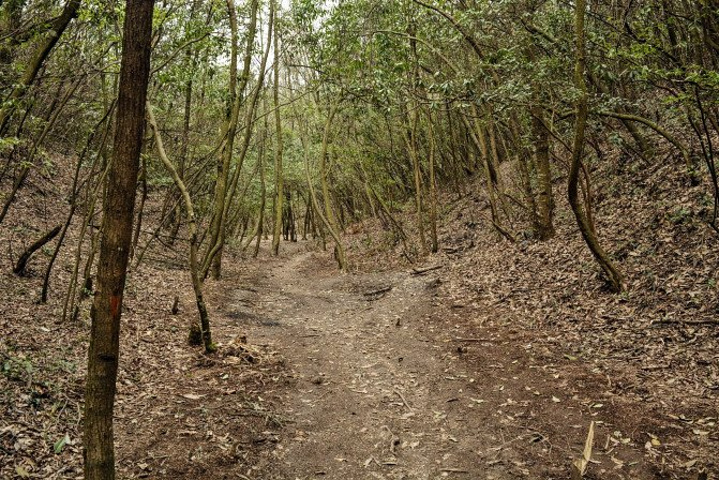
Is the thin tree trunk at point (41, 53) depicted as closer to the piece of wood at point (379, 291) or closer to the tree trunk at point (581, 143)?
the tree trunk at point (581, 143)

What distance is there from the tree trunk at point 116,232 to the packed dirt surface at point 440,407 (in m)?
1.98

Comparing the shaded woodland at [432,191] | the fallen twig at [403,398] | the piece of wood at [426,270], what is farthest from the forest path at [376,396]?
the piece of wood at [426,270]

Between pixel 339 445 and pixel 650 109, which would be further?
pixel 650 109

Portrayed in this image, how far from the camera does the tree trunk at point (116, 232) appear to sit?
11.2 feet

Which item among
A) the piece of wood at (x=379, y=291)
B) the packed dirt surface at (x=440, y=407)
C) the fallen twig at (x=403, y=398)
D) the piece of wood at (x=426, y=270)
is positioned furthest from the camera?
the piece of wood at (x=426, y=270)

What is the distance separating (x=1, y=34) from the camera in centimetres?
577

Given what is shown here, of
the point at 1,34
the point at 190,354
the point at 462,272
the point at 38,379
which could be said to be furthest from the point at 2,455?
the point at 462,272

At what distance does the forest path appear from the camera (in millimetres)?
5055

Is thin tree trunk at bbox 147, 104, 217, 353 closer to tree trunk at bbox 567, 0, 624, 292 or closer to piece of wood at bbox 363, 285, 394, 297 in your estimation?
piece of wood at bbox 363, 285, 394, 297

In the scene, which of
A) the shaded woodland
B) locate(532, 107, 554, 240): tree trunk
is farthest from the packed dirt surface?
locate(532, 107, 554, 240): tree trunk

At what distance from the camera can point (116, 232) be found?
3426mm

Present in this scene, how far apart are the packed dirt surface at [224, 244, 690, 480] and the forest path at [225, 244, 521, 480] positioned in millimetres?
20

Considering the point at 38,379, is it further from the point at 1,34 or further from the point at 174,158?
the point at 174,158

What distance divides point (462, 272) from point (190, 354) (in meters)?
7.56
